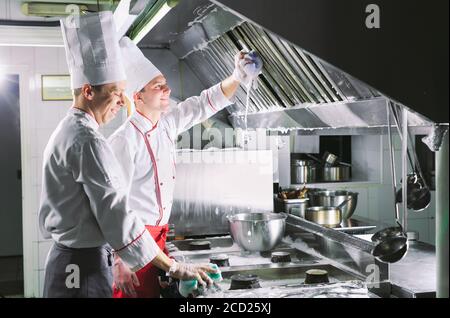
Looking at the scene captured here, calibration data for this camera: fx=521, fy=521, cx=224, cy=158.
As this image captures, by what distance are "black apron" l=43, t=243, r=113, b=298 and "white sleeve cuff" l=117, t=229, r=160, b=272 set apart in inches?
5.0

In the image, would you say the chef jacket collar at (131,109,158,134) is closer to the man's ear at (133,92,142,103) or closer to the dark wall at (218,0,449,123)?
the man's ear at (133,92,142,103)

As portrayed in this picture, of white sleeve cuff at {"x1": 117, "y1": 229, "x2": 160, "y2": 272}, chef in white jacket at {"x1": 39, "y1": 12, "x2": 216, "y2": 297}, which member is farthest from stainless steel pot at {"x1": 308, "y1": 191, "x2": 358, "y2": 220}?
white sleeve cuff at {"x1": 117, "y1": 229, "x2": 160, "y2": 272}

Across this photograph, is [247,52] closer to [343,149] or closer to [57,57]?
[57,57]

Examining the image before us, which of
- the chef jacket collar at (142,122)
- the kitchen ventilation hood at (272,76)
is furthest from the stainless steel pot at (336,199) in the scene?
the chef jacket collar at (142,122)

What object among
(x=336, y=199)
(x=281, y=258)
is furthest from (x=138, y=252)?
(x=336, y=199)

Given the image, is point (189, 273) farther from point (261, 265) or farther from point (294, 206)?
point (294, 206)

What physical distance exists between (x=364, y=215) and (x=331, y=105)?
8.79 feet

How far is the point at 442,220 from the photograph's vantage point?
1.45 meters

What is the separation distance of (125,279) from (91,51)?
0.97m

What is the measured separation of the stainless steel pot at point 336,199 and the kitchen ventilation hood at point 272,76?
0.77 metres

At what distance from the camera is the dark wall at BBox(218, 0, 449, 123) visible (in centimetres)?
143

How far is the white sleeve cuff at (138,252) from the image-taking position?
183cm

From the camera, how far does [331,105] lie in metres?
1.91

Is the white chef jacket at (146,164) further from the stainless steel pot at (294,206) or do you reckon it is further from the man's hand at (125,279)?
the stainless steel pot at (294,206)
